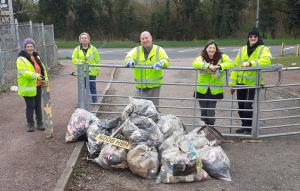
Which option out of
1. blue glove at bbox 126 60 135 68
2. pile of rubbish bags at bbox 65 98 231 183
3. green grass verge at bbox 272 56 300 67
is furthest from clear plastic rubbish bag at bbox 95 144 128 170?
green grass verge at bbox 272 56 300 67

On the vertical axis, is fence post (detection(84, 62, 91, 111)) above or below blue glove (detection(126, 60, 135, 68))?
below

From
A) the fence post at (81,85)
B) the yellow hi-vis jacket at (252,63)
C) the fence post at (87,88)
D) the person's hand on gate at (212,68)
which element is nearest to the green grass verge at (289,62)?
the yellow hi-vis jacket at (252,63)

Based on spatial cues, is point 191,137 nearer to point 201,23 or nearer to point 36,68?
point 36,68

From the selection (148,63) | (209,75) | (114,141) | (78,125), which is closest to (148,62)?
(148,63)

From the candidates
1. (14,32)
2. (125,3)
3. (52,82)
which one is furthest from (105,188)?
(125,3)

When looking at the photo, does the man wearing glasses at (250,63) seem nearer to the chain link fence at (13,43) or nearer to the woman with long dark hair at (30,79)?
the woman with long dark hair at (30,79)

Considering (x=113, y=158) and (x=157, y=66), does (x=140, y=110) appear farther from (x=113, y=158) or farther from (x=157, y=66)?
(x=157, y=66)

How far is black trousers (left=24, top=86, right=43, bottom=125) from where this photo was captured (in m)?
6.99

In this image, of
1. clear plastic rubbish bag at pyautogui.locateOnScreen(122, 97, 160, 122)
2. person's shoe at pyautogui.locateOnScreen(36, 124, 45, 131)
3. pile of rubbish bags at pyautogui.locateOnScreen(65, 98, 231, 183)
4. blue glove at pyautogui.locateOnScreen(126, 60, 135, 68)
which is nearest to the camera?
pile of rubbish bags at pyautogui.locateOnScreen(65, 98, 231, 183)

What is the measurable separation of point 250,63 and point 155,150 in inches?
97.1

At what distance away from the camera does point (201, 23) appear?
145ft

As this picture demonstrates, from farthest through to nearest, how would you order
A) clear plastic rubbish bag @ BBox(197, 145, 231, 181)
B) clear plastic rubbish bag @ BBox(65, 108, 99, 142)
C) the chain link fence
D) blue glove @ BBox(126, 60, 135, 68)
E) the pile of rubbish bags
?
the chain link fence < blue glove @ BBox(126, 60, 135, 68) < clear plastic rubbish bag @ BBox(65, 108, 99, 142) < clear plastic rubbish bag @ BBox(197, 145, 231, 181) < the pile of rubbish bags

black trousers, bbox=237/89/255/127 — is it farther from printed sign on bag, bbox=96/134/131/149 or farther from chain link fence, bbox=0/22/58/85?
chain link fence, bbox=0/22/58/85

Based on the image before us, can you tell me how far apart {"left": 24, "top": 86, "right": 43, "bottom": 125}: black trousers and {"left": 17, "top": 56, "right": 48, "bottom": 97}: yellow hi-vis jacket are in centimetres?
17
